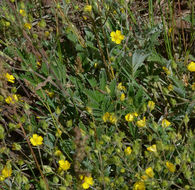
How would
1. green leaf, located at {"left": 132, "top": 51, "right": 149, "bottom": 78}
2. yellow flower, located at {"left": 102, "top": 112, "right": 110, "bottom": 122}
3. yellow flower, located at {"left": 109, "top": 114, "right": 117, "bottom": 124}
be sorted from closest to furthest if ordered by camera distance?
yellow flower, located at {"left": 109, "top": 114, "right": 117, "bottom": 124}, yellow flower, located at {"left": 102, "top": 112, "right": 110, "bottom": 122}, green leaf, located at {"left": 132, "top": 51, "right": 149, "bottom": 78}

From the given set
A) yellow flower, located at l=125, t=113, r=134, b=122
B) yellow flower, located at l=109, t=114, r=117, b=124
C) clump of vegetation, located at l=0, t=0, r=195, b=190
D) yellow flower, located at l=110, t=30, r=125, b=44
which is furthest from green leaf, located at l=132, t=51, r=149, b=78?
yellow flower, located at l=109, t=114, r=117, b=124

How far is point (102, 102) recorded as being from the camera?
6.37 ft

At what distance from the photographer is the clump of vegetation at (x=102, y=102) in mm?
1703

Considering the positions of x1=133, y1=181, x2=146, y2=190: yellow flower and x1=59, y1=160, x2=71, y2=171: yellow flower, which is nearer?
x1=133, y1=181, x2=146, y2=190: yellow flower

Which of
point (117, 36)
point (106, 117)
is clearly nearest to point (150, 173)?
point (106, 117)

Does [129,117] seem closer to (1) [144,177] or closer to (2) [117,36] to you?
(1) [144,177]

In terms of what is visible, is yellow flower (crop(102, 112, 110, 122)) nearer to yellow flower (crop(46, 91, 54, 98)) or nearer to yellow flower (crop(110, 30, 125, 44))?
yellow flower (crop(46, 91, 54, 98))

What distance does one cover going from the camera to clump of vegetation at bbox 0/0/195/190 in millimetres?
1703

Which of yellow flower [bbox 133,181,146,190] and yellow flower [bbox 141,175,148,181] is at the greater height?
yellow flower [bbox 141,175,148,181]

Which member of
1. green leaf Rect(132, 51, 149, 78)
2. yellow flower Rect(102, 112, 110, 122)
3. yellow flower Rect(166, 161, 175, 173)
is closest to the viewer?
yellow flower Rect(166, 161, 175, 173)

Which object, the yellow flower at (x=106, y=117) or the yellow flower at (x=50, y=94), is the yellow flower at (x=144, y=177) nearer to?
the yellow flower at (x=106, y=117)

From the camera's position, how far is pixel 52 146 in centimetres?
191

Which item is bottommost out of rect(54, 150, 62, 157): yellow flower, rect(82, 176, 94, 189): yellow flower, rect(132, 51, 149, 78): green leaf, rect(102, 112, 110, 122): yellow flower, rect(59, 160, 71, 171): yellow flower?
rect(82, 176, 94, 189): yellow flower

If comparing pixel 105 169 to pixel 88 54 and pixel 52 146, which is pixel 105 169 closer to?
pixel 52 146
